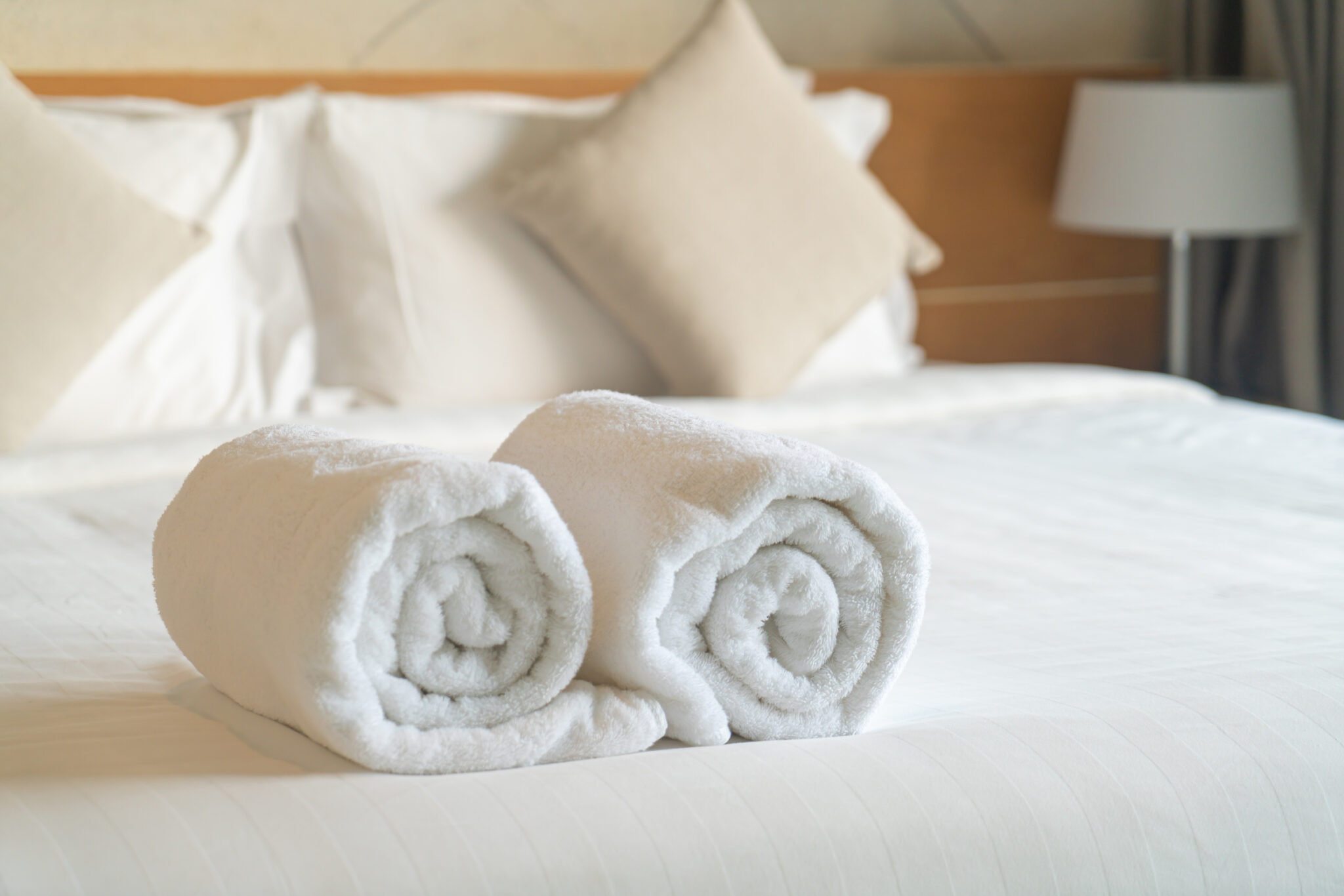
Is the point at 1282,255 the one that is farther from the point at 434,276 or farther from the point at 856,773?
the point at 856,773

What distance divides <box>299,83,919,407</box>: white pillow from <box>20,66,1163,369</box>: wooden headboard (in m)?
0.61

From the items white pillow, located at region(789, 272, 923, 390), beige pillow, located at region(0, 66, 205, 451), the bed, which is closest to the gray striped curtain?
white pillow, located at region(789, 272, 923, 390)

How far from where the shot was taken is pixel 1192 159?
8.61 feet

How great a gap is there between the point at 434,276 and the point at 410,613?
1300 millimetres

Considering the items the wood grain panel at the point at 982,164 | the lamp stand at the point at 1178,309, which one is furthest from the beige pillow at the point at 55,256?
the lamp stand at the point at 1178,309

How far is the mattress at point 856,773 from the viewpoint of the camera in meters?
0.70

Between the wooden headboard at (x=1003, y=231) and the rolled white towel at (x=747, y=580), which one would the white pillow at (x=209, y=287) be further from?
the rolled white towel at (x=747, y=580)

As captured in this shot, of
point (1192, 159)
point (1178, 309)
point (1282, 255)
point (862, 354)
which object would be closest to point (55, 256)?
point (862, 354)

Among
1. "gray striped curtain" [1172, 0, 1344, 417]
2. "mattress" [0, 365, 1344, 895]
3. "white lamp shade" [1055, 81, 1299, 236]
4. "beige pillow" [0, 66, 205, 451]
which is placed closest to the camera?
"mattress" [0, 365, 1344, 895]

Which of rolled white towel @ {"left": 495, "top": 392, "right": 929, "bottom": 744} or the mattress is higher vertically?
rolled white towel @ {"left": 495, "top": 392, "right": 929, "bottom": 744}

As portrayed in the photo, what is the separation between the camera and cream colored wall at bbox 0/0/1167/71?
2201 mm

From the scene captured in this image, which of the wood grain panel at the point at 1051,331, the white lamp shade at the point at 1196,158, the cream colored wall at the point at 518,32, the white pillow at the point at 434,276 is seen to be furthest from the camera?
the wood grain panel at the point at 1051,331

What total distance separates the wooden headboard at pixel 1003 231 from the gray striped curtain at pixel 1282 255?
0.12m

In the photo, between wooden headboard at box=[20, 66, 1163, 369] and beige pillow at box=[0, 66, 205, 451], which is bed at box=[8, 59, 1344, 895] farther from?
wooden headboard at box=[20, 66, 1163, 369]
